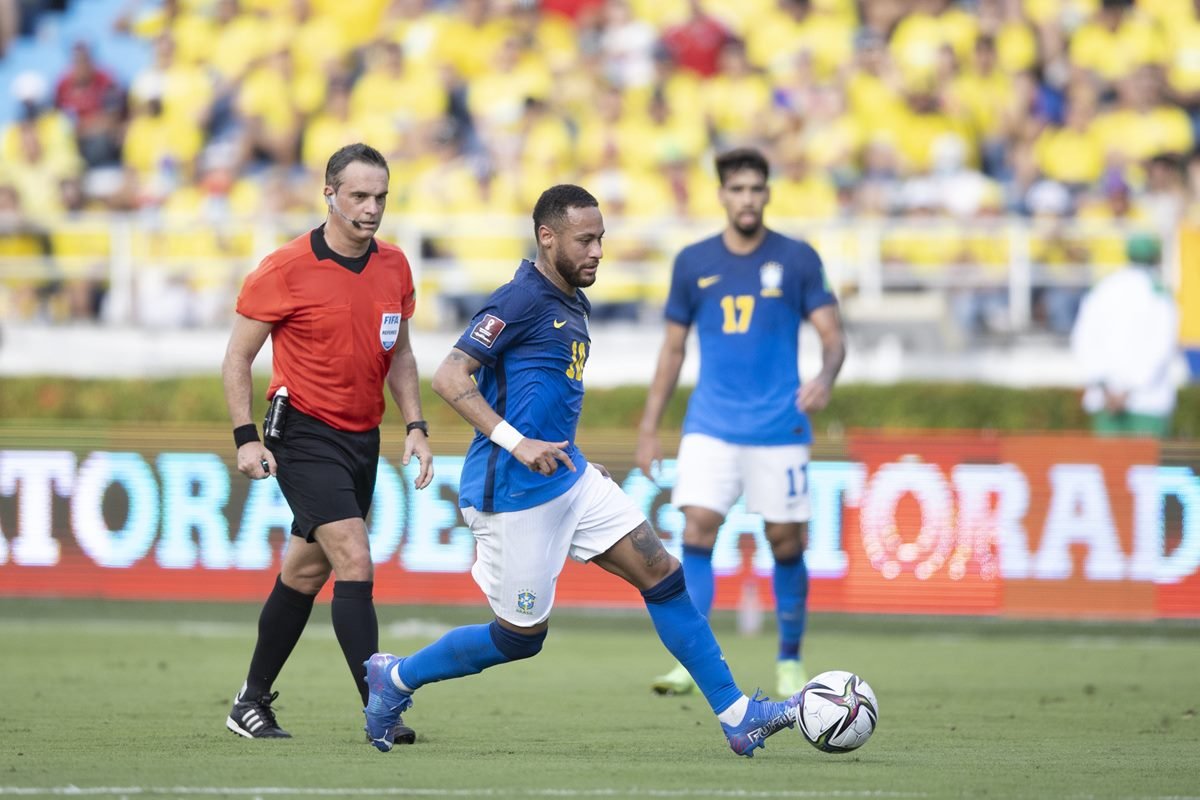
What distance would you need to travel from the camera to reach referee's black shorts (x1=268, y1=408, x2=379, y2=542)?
25.5 feet

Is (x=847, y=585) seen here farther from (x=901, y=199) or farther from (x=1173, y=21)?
(x=1173, y=21)

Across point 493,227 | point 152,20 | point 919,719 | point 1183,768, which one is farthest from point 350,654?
point 152,20

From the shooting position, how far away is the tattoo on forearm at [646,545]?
23.9 ft

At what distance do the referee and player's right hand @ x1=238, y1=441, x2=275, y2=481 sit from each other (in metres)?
0.08

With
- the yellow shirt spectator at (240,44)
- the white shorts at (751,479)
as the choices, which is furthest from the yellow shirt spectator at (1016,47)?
the white shorts at (751,479)

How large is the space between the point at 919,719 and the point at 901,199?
1040 centimetres

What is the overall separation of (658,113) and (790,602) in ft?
33.6

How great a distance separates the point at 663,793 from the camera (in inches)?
243

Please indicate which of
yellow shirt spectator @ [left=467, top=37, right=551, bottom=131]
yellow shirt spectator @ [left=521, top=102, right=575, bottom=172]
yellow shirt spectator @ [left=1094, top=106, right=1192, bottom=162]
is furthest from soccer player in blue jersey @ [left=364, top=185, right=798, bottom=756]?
yellow shirt spectator @ [left=467, top=37, right=551, bottom=131]

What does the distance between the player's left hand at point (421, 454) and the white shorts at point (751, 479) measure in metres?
2.57

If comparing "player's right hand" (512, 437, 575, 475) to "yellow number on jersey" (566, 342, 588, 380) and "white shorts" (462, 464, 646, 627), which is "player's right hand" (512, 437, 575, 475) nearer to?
"white shorts" (462, 464, 646, 627)

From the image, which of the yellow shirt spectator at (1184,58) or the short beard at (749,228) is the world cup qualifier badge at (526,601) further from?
the yellow shirt spectator at (1184,58)

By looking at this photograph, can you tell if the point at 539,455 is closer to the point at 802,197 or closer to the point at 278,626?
the point at 278,626

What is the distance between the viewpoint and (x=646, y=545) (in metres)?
7.28
